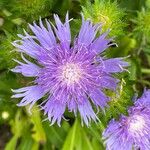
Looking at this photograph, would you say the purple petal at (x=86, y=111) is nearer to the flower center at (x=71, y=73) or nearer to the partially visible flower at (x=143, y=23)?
the flower center at (x=71, y=73)

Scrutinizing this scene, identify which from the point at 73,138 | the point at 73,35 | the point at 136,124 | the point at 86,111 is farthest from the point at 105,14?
the point at 73,138

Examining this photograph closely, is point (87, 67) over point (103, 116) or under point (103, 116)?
over

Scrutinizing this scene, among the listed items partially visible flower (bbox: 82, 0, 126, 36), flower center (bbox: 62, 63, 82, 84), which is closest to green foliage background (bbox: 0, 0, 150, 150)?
partially visible flower (bbox: 82, 0, 126, 36)

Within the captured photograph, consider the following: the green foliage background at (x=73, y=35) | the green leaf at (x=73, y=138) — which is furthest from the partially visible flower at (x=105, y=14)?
the green leaf at (x=73, y=138)

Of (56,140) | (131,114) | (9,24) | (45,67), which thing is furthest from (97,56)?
(56,140)

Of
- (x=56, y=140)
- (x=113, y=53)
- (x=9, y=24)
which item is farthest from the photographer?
(x=56, y=140)

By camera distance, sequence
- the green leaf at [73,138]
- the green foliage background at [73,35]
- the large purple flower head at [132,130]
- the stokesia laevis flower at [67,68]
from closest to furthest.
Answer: the stokesia laevis flower at [67,68] → the green foliage background at [73,35] → the large purple flower head at [132,130] → the green leaf at [73,138]

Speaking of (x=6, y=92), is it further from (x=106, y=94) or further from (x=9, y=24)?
(x=106, y=94)
